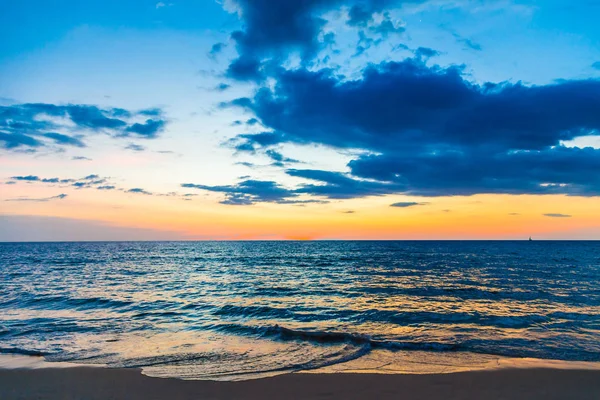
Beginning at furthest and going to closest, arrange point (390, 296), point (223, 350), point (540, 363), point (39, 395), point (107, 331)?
1. point (390, 296)
2. point (107, 331)
3. point (223, 350)
4. point (540, 363)
5. point (39, 395)

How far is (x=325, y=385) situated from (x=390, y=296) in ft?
59.1

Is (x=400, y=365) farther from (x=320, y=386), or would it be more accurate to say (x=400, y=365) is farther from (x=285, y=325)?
(x=285, y=325)

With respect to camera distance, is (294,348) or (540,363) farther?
(294,348)

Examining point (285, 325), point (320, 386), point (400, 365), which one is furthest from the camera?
point (285, 325)

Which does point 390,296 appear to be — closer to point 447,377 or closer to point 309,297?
point 309,297

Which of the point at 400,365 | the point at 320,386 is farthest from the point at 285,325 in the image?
the point at 320,386

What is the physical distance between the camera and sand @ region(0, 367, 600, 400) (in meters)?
9.27

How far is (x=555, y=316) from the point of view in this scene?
65.8ft

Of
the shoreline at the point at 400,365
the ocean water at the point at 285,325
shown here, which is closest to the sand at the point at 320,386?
the shoreline at the point at 400,365

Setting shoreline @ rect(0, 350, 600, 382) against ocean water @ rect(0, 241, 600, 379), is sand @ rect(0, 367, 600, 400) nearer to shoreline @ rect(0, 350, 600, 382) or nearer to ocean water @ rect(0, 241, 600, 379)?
shoreline @ rect(0, 350, 600, 382)

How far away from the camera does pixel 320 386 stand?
9.88m

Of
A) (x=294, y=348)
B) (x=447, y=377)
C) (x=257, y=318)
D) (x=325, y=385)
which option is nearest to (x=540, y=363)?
(x=447, y=377)

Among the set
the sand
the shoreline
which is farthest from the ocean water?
the sand

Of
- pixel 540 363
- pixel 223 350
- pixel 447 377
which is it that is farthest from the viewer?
pixel 223 350
